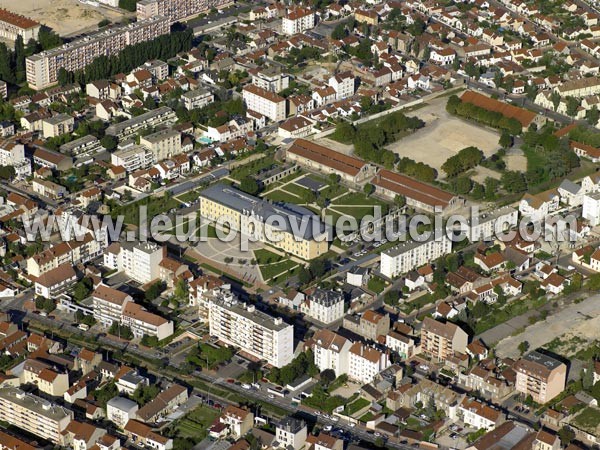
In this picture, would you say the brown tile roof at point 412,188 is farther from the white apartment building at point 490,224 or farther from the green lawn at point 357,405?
the green lawn at point 357,405

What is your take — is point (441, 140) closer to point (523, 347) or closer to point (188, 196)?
point (188, 196)

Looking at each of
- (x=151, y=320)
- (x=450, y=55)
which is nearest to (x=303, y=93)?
(x=450, y=55)

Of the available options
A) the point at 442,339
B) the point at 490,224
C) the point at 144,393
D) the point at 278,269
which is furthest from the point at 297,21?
the point at 144,393

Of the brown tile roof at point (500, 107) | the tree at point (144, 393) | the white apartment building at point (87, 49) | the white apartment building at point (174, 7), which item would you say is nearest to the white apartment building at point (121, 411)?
the tree at point (144, 393)

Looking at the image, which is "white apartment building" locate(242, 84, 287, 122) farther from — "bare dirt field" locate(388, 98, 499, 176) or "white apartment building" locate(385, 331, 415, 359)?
"white apartment building" locate(385, 331, 415, 359)

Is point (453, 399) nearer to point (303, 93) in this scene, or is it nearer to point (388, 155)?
point (388, 155)

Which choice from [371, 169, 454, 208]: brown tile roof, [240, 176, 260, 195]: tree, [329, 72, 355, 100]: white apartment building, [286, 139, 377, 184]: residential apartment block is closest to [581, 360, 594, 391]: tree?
[371, 169, 454, 208]: brown tile roof
